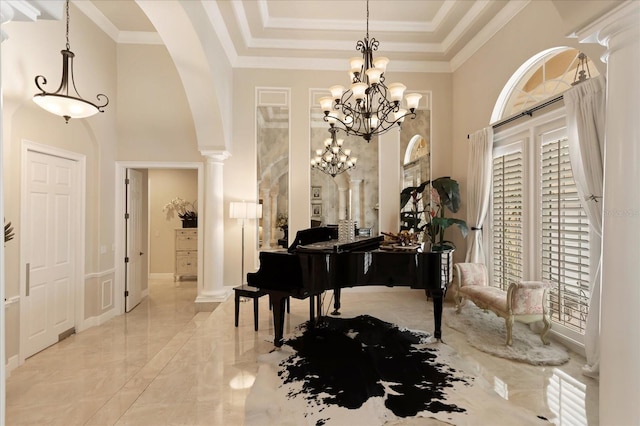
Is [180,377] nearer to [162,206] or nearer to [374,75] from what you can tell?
[374,75]

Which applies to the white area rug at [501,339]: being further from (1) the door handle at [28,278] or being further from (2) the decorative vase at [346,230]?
(1) the door handle at [28,278]

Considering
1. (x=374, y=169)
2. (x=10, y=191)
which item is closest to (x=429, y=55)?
(x=374, y=169)

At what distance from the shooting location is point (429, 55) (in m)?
5.30

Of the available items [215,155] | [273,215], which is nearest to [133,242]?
[215,155]

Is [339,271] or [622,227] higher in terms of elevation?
[622,227]

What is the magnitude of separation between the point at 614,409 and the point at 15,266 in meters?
5.01

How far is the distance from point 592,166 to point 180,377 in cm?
417

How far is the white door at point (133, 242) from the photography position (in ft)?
16.6

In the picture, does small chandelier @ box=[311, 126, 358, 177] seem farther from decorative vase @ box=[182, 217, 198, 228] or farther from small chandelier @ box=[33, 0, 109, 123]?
decorative vase @ box=[182, 217, 198, 228]

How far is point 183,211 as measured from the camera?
24.1 feet

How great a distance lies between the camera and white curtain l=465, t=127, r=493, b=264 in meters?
4.47

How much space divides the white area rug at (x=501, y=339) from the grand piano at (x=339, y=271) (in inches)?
26.4

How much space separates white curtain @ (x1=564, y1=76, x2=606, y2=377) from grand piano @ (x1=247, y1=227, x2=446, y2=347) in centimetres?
128

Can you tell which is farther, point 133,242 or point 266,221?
point 266,221
